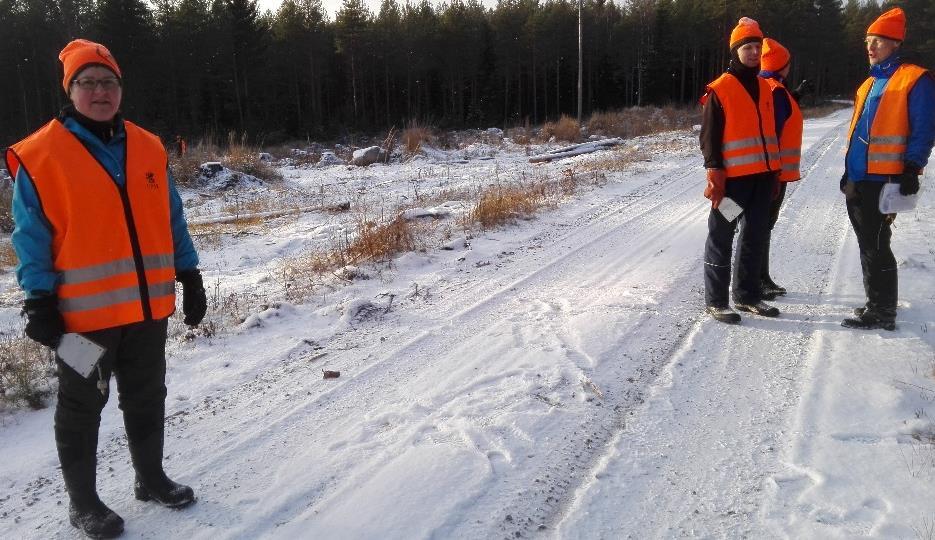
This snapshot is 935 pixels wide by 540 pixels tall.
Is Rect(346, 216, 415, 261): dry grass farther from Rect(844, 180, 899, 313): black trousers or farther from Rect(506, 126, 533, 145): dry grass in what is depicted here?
Rect(506, 126, 533, 145): dry grass

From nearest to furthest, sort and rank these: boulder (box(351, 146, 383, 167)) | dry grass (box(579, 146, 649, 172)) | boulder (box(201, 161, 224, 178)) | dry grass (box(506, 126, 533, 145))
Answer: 1. dry grass (box(579, 146, 649, 172))
2. boulder (box(201, 161, 224, 178))
3. boulder (box(351, 146, 383, 167))
4. dry grass (box(506, 126, 533, 145))

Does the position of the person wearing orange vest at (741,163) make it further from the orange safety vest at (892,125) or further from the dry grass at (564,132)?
the dry grass at (564,132)

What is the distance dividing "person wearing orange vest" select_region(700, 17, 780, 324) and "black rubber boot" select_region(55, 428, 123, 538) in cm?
403

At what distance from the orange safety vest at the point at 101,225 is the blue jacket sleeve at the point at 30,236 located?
3cm

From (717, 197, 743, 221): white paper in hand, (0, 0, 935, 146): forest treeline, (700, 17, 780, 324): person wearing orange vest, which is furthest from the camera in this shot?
(0, 0, 935, 146): forest treeline

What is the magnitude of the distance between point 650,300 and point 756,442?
7.01 ft

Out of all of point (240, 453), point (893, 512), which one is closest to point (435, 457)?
point (240, 453)

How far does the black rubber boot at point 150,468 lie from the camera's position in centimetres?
270

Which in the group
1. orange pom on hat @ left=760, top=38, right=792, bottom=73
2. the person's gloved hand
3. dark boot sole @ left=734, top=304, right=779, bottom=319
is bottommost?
dark boot sole @ left=734, top=304, right=779, bottom=319

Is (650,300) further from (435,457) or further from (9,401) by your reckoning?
(9,401)

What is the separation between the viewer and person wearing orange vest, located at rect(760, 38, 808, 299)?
4.93 metres

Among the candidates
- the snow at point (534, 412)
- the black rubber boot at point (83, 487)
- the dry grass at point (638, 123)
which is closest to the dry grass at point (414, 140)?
the dry grass at point (638, 123)

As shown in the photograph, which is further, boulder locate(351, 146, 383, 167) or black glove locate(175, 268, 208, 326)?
boulder locate(351, 146, 383, 167)

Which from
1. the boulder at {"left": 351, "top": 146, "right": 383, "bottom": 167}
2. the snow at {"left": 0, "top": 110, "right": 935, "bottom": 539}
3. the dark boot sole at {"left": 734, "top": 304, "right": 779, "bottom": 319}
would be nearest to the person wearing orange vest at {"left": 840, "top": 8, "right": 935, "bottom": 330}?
the snow at {"left": 0, "top": 110, "right": 935, "bottom": 539}
